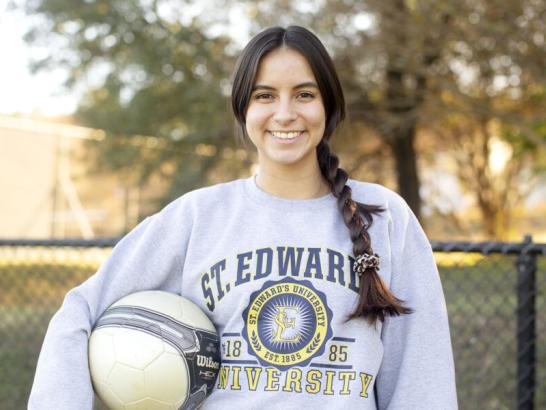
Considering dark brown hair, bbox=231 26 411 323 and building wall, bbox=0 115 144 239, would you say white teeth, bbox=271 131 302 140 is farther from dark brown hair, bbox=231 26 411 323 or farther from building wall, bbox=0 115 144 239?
building wall, bbox=0 115 144 239

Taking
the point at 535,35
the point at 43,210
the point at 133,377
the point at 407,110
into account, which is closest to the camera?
the point at 133,377

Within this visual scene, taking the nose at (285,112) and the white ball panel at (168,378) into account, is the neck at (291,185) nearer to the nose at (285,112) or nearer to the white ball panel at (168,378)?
the nose at (285,112)

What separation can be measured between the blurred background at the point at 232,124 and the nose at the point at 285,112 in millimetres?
3616

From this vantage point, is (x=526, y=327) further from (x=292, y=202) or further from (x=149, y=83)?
(x=149, y=83)

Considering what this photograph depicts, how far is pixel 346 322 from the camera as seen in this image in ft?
6.41

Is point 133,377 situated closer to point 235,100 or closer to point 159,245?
point 159,245

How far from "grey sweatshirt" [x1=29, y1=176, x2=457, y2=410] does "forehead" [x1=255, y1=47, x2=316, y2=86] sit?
13.8 inches

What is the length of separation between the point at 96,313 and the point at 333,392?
0.72 meters

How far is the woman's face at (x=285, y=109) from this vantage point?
80.1 inches

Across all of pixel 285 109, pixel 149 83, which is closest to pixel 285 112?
pixel 285 109

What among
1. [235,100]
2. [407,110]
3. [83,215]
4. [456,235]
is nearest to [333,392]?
[235,100]

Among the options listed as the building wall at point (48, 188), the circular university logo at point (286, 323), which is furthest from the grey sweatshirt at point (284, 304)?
the building wall at point (48, 188)

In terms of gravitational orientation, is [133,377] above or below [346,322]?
below

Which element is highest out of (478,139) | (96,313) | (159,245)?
(478,139)
